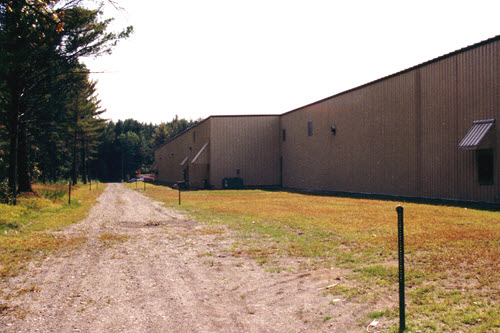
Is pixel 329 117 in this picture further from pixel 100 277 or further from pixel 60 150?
pixel 60 150

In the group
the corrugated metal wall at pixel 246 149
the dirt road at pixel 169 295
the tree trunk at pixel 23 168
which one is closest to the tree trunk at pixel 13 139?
the tree trunk at pixel 23 168

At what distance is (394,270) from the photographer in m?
5.64

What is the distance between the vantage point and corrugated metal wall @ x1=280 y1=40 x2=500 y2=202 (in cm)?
1661

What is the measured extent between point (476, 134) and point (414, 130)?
429 centimetres

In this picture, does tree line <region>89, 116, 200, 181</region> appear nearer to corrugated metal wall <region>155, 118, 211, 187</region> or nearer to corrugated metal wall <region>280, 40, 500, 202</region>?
corrugated metal wall <region>155, 118, 211, 187</region>

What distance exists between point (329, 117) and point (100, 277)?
83.4 feet

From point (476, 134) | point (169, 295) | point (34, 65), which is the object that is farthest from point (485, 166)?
point (34, 65)

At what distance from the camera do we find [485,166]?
16.3 metres

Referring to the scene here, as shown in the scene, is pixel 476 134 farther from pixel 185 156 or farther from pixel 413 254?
pixel 185 156

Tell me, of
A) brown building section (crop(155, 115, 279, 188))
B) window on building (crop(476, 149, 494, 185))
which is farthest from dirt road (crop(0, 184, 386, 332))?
brown building section (crop(155, 115, 279, 188))

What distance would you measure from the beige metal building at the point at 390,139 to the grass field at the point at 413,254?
6008 millimetres

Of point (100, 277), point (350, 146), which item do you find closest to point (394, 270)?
point (100, 277)

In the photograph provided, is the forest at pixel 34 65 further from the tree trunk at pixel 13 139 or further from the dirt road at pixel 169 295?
the dirt road at pixel 169 295

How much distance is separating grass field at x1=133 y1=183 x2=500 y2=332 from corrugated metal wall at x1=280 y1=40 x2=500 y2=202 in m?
6.47
